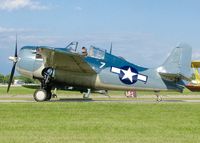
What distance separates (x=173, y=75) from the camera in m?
20.1

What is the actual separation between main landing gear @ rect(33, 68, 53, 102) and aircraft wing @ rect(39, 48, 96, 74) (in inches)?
13.5

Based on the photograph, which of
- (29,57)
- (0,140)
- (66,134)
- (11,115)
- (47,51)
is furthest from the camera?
(29,57)

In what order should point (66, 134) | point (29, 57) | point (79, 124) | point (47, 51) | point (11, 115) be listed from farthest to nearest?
point (29, 57) → point (47, 51) → point (11, 115) → point (79, 124) → point (66, 134)

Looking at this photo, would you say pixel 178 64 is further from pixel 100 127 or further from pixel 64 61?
pixel 100 127

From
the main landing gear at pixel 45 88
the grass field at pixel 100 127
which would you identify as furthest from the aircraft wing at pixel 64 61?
the grass field at pixel 100 127

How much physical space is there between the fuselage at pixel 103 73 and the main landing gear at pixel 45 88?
0.24m

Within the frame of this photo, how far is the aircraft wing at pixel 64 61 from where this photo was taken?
18547 mm

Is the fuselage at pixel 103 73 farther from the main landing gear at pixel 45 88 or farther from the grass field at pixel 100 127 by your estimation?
the grass field at pixel 100 127

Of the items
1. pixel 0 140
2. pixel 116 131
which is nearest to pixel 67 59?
pixel 116 131

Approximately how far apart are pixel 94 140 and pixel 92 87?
1272 cm

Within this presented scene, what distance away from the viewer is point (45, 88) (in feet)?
65.2

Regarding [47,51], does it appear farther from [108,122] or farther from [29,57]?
[108,122]

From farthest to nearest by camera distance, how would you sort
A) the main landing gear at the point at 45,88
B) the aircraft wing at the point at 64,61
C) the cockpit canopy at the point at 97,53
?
1. the cockpit canopy at the point at 97,53
2. the main landing gear at the point at 45,88
3. the aircraft wing at the point at 64,61

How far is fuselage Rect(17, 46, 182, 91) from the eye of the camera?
19.7 meters
